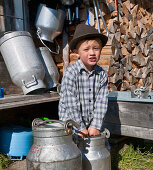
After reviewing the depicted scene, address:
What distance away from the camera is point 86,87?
2.38 metres

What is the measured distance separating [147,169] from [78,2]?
2533 mm

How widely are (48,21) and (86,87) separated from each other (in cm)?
160

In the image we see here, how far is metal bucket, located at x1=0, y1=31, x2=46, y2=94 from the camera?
9.75ft

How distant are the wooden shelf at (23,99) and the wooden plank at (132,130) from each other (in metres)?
0.81

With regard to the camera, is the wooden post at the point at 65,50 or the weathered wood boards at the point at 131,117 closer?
the weathered wood boards at the point at 131,117

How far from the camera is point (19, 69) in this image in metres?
2.97

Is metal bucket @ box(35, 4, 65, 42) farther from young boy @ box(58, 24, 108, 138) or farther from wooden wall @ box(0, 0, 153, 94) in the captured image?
young boy @ box(58, 24, 108, 138)

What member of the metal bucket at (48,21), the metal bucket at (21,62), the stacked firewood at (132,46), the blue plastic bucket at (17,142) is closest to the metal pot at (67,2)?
the metal bucket at (48,21)

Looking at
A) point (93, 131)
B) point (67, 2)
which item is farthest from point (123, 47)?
point (93, 131)

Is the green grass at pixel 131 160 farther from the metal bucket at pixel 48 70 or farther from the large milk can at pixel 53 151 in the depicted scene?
the metal bucket at pixel 48 70

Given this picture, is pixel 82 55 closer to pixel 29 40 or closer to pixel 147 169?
pixel 29 40

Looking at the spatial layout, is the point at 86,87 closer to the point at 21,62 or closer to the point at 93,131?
the point at 93,131

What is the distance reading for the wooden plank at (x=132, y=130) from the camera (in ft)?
8.81

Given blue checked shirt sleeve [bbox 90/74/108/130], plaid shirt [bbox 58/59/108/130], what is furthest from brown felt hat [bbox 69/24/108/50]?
blue checked shirt sleeve [bbox 90/74/108/130]
